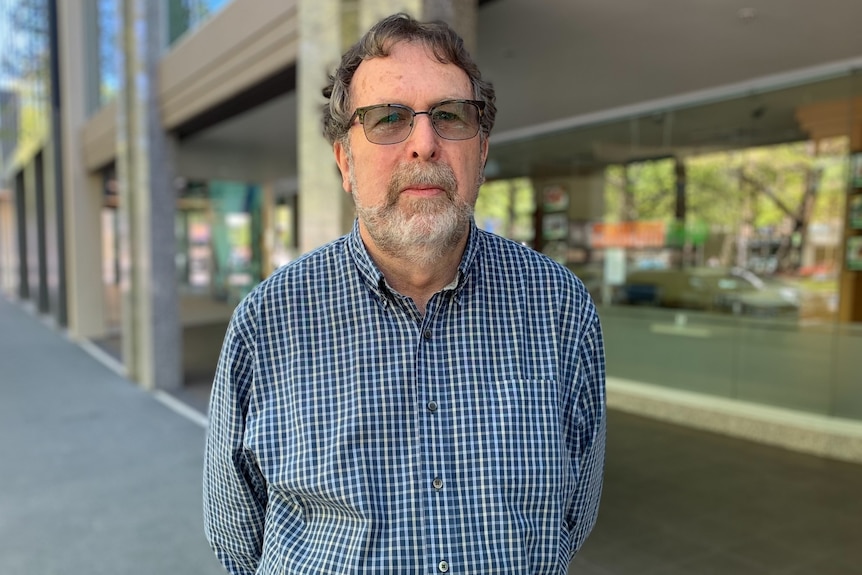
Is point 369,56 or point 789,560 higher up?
point 369,56

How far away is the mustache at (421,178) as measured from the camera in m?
1.27

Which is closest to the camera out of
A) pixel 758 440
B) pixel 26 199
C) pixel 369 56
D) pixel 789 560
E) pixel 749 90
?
pixel 369 56

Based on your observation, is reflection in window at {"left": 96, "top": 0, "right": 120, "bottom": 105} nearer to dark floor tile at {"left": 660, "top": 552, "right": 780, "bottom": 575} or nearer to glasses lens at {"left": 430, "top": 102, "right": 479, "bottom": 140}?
dark floor tile at {"left": 660, "top": 552, "right": 780, "bottom": 575}

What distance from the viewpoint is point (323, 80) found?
4020 mm

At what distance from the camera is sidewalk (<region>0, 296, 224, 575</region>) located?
3557 millimetres

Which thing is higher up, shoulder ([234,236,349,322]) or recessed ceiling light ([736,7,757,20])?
recessed ceiling light ([736,7,757,20])

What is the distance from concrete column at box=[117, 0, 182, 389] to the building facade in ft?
0.09

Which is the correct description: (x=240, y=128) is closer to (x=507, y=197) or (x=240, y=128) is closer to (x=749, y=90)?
(x=507, y=197)

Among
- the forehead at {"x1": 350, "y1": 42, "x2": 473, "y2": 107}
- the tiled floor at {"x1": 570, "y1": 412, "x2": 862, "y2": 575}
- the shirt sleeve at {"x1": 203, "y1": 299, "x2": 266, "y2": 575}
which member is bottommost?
the tiled floor at {"x1": 570, "y1": 412, "x2": 862, "y2": 575}

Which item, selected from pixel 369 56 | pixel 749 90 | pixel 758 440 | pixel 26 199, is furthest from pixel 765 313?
pixel 26 199

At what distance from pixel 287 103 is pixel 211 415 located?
7.03 metres

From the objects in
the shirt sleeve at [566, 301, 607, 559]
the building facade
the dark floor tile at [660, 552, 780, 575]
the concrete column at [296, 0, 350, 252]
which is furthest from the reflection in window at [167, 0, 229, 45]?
the dark floor tile at [660, 552, 780, 575]

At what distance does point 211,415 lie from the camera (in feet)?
4.89

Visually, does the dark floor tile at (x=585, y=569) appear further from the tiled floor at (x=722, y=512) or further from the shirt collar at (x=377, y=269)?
the shirt collar at (x=377, y=269)
